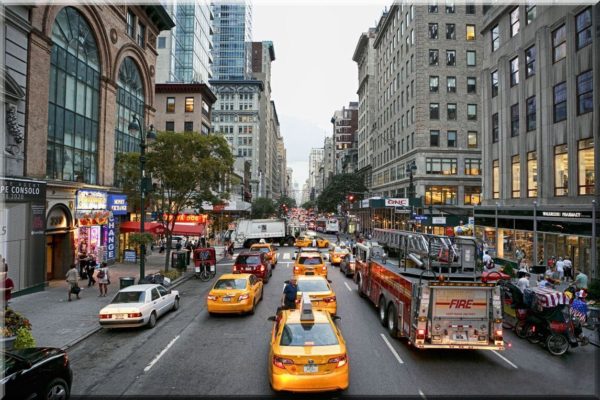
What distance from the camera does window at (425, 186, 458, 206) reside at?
50812 mm

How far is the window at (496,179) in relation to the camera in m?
32.0

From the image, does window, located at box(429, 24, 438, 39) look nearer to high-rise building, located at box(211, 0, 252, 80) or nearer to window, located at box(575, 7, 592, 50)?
window, located at box(575, 7, 592, 50)

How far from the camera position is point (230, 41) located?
15488 centimetres

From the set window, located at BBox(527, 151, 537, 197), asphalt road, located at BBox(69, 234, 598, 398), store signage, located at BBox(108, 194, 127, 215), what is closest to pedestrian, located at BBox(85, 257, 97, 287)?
store signage, located at BBox(108, 194, 127, 215)

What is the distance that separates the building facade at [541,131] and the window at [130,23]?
98.2ft

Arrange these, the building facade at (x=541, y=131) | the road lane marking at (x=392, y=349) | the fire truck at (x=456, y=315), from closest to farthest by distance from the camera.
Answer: the fire truck at (x=456, y=315) < the road lane marking at (x=392, y=349) < the building facade at (x=541, y=131)

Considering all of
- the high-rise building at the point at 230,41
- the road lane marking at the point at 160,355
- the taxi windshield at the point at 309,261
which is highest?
the high-rise building at the point at 230,41

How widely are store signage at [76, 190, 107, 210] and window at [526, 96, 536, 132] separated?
1184 inches

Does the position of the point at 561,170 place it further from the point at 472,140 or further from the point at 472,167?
the point at 472,140

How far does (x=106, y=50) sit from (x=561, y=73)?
3011 cm

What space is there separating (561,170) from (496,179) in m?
8.13

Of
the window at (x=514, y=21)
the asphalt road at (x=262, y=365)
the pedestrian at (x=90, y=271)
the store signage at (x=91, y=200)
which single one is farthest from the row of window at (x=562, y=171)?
the store signage at (x=91, y=200)

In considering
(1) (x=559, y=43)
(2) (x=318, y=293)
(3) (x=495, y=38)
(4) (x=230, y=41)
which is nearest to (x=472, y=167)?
(3) (x=495, y=38)

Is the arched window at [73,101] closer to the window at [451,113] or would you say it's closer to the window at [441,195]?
the window at [441,195]
